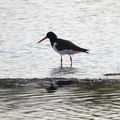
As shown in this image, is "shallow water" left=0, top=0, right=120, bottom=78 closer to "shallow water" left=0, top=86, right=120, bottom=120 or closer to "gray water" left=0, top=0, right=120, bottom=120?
"gray water" left=0, top=0, right=120, bottom=120

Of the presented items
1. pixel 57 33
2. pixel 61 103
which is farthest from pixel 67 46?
pixel 61 103

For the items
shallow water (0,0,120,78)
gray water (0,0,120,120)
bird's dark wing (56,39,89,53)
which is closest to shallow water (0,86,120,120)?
gray water (0,0,120,120)

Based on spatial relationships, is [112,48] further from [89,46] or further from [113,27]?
[113,27]

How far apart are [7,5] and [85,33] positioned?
6.39 metres

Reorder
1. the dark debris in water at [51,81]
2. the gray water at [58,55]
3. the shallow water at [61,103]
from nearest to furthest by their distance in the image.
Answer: the shallow water at [61,103] < the gray water at [58,55] < the dark debris in water at [51,81]

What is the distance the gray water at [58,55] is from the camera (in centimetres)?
1052

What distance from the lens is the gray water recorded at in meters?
10.5

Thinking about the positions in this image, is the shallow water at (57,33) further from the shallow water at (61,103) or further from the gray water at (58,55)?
the shallow water at (61,103)

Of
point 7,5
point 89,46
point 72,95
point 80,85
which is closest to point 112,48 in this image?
point 89,46

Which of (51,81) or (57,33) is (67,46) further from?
(57,33)

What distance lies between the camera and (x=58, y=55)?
1703 centimetres

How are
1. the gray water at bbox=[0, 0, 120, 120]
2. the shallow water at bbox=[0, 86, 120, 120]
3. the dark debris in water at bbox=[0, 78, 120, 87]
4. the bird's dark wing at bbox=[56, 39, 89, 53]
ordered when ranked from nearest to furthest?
the shallow water at bbox=[0, 86, 120, 120]
the gray water at bbox=[0, 0, 120, 120]
the dark debris in water at bbox=[0, 78, 120, 87]
the bird's dark wing at bbox=[56, 39, 89, 53]

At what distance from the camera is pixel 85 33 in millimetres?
19688

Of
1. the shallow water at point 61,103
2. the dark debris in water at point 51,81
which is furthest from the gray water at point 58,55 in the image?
the dark debris in water at point 51,81
